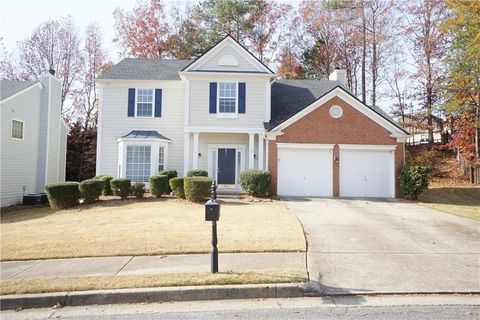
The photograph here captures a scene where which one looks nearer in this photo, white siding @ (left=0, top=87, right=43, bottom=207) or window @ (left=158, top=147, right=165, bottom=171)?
white siding @ (left=0, top=87, right=43, bottom=207)

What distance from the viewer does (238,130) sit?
18.5 metres

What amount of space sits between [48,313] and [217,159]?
1443 centimetres

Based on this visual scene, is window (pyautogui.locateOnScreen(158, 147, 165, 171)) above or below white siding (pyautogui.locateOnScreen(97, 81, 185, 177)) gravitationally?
below

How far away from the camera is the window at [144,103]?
19.3 metres

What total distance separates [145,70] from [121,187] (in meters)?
7.89

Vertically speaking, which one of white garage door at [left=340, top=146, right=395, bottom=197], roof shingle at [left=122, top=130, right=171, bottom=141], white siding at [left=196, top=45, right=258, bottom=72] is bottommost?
white garage door at [left=340, top=146, right=395, bottom=197]

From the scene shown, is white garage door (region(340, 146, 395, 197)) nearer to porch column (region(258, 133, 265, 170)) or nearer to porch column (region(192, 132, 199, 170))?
porch column (region(258, 133, 265, 170))

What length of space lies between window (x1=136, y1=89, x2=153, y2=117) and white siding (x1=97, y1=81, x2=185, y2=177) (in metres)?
0.28

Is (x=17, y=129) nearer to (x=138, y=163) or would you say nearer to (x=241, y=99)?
(x=138, y=163)

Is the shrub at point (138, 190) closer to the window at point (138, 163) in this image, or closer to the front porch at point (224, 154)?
the window at point (138, 163)

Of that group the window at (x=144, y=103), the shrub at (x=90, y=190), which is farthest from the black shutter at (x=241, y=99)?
the shrub at (x=90, y=190)

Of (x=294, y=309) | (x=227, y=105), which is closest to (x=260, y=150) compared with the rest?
(x=227, y=105)

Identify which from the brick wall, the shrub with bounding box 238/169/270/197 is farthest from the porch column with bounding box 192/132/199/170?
the brick wall

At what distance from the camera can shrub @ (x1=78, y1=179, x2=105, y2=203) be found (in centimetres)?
1509
